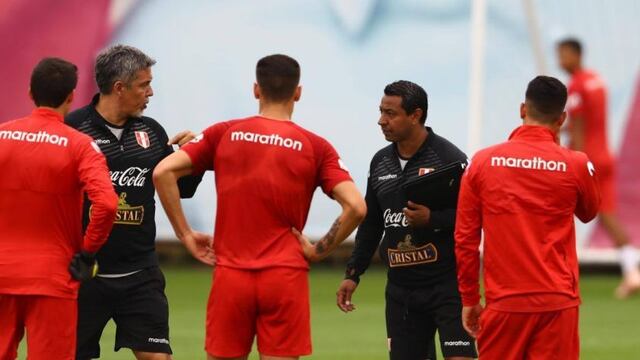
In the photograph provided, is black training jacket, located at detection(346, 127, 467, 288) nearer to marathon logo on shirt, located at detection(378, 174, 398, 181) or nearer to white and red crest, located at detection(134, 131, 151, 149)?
marathon logo on shirt, located at detection(378, 174, 398, 181)

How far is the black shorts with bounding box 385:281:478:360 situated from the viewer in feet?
28.7

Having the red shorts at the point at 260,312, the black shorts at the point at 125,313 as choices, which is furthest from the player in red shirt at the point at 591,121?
the red shorts at the point at 260,312

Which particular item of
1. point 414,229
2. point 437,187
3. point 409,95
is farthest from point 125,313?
point 409,95

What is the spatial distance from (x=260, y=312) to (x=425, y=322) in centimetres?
154

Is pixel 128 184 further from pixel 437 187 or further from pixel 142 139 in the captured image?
pixel 437 187

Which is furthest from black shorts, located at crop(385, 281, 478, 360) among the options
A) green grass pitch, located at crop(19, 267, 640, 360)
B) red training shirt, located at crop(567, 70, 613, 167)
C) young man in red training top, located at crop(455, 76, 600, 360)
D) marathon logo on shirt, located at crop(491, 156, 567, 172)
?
red training shirt, located at crop(567, 70, 613, 167)

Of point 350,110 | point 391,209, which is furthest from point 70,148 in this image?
point 350,110

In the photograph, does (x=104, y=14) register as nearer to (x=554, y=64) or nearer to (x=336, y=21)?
(x=336, y=21)

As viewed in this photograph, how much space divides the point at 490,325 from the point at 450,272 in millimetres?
1223

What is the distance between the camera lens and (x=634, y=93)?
17703 mm

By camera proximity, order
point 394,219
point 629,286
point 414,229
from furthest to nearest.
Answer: point 629,286 → point 394,219 → point 414,229

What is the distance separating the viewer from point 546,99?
769cm

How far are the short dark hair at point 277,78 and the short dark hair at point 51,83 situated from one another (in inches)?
41.8

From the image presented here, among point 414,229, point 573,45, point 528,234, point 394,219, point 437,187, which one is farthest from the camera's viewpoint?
point 573,45
